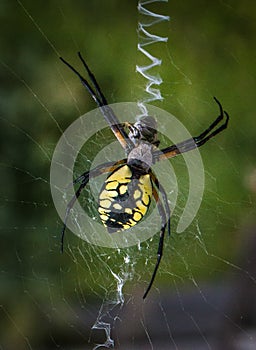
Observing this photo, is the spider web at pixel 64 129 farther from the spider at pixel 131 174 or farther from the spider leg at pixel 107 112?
the spider leg at pixel 107 112

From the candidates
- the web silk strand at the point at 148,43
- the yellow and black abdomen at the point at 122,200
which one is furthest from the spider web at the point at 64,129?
the yellow and black abdomen at the point at 122,200

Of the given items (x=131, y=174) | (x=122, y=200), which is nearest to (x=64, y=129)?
(x=131, y=174)

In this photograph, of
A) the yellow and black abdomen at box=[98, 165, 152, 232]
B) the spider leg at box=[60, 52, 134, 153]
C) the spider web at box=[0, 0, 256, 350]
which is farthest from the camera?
the spider web at box=[0, 0, 256, 350]

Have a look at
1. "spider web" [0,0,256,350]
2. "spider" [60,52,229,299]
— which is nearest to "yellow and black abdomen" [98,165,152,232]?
"spider" [60,52,229,299]

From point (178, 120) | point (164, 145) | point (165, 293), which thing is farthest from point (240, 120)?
point (165, 293)

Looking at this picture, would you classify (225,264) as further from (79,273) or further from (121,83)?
(121,83)

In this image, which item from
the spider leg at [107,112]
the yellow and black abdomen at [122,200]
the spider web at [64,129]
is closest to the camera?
the yellow and black abdomen at [122,200]

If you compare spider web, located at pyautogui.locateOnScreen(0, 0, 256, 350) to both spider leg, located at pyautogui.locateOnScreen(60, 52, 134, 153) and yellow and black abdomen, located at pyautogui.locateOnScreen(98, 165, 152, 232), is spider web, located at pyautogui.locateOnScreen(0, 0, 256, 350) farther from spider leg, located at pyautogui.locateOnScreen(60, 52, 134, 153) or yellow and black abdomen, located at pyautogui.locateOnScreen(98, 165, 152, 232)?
yellow and black abdomen, located at pyautogui.locateOnScreen(98, 165, 152, 232)

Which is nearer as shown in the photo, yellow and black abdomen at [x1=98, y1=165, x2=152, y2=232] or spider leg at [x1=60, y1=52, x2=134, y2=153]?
yellow and black abdomen at [x1=98, y1=165, x2=152, y2=232]
